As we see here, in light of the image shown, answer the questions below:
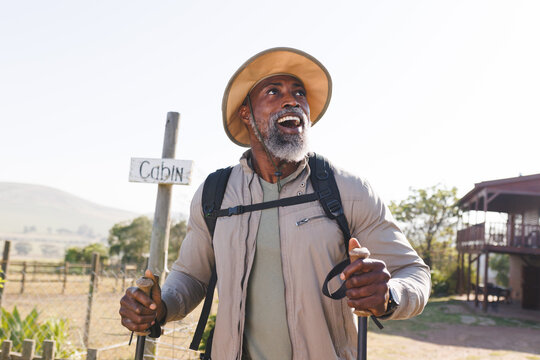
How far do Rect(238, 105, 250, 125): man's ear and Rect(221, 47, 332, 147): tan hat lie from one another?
29mm

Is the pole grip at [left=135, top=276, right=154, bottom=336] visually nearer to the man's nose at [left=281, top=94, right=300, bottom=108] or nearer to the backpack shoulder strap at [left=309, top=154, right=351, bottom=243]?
the backpack shoulder strap at [left=309, top=154, right=351, bottom=243]

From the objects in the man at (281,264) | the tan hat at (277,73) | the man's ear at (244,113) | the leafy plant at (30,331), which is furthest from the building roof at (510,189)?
the man at (281,264)

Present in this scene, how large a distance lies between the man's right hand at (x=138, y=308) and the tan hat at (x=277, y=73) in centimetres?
125

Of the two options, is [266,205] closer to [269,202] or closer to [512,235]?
[269,202]

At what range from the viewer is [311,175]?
2.22m

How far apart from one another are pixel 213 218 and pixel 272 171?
40 centimetres

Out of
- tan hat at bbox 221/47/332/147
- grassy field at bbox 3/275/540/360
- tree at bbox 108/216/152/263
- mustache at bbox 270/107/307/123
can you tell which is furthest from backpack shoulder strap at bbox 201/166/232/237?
tree at bbox 108/216/152/263

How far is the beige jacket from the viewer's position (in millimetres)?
1955

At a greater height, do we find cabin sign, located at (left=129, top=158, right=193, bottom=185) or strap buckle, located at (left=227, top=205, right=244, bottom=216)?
cabin sign, located at (left=129, top=158, right=193, bottom=185)

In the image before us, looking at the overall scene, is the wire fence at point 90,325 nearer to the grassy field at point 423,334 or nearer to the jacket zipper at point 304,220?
the grassy field at point 423,334

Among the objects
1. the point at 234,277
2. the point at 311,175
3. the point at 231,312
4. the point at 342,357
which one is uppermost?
the point at 311,175

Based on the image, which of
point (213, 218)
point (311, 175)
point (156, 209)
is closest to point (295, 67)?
point (311, 175)

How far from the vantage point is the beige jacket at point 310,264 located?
1.96m

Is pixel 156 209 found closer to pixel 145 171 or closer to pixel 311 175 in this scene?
pixel 145 171
